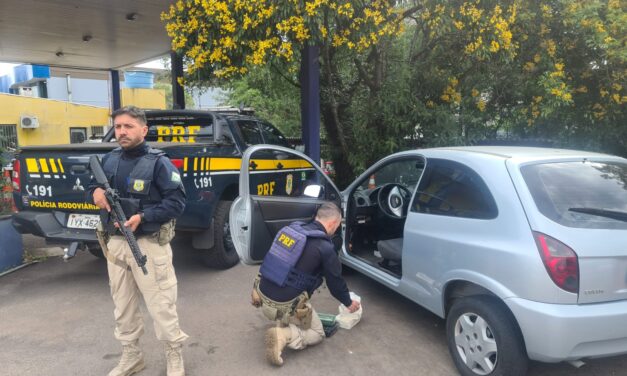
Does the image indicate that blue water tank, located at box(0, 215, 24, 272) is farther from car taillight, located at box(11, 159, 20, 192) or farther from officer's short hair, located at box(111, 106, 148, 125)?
officer's short hair, located at box(111, 106, 148, 125)

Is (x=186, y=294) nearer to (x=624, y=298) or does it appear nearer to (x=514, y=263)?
(x=514, y=263)

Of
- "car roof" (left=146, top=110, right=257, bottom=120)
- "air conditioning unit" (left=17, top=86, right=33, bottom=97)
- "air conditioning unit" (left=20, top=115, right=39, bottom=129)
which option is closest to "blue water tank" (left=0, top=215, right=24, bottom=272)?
"car roof" (left=146, top=110, right=257, bottom=120)

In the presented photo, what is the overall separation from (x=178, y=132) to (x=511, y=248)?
14.4 ft

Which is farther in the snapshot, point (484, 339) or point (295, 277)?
point (295, 277)

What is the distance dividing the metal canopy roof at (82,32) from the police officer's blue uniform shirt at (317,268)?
6.43m

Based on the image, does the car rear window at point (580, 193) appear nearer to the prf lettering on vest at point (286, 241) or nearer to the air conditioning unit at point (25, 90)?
the prf lettering on vest at point (286, 241)

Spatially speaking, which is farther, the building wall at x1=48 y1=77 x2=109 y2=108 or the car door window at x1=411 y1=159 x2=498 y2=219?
the building wall at x1=48 y1=77 x2=109 y2=108

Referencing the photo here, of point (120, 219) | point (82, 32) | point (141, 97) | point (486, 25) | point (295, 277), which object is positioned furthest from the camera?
point (141, 97)

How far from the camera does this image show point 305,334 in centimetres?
341

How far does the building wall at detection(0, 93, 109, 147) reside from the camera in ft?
65.0

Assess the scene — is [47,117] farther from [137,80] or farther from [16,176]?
[16,176]

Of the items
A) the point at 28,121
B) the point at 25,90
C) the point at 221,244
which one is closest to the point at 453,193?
the point at 221,244

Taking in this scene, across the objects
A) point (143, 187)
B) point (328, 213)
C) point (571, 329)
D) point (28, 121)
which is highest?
point (28, 121)

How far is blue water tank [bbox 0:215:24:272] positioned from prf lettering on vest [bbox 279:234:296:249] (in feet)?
12.4
